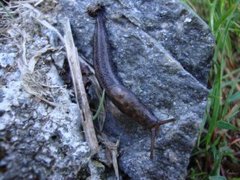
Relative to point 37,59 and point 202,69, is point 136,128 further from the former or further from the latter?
point 37,59

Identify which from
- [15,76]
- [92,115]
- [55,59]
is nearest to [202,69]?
[92,115]

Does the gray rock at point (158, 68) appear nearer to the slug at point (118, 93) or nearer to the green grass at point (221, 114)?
the slug at point (118, 93)

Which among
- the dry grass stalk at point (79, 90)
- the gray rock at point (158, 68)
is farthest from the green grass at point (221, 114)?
the dry grass stalk at point (79, 90)

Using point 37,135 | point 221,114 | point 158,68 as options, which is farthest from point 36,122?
point 221,114

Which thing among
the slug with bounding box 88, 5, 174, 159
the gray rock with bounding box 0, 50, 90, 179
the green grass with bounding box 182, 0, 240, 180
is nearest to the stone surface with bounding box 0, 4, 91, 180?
the gray rock with bounding box 0, 50, 90, 179

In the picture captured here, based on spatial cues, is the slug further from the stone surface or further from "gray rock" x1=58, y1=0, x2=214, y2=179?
the stone surface

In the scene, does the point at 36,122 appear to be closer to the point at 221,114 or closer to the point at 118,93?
the point at 118,93
